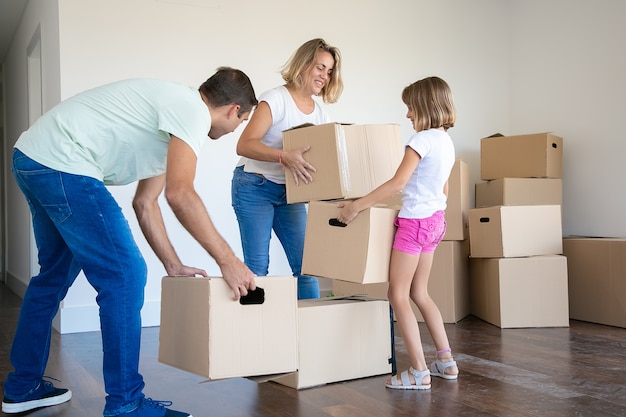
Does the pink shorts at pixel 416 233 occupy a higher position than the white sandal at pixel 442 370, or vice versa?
the pink shorts at pixel 416 233

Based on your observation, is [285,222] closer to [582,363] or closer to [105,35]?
[582,363]

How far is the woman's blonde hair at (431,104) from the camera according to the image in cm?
225

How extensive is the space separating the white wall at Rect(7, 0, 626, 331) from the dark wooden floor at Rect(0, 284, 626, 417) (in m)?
1.20

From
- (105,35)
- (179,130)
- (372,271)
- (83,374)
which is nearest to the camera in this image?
(179,130)

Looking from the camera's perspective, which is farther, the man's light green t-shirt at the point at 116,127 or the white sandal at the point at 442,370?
the white sandal at the point at 442,370

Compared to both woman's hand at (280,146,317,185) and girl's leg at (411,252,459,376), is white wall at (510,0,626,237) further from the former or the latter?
woman's hand at (280,146,317,185)

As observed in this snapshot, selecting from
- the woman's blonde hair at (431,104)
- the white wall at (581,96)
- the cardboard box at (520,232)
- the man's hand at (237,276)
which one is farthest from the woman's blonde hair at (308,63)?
the white wall at (581,96)

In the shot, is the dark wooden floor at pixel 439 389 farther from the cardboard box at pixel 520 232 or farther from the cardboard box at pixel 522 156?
the cardboard box at pixel 522 156

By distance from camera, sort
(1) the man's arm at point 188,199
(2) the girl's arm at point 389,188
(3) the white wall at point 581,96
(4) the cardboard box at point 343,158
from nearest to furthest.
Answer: (1) the man's arm at point 188,199 < (2) the girl's arm at point 389,188 < (4) the cardboard box at point 343,158 < (3) the white wall at point 581,96

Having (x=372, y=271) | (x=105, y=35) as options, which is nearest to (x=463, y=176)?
(x=372, y=271)

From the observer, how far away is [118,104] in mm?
1722

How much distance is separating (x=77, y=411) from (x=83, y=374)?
1.68 ft

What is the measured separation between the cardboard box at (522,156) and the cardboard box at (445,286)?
70 cm

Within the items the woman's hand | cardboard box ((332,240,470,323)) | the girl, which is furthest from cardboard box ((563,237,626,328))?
the woman's hand
